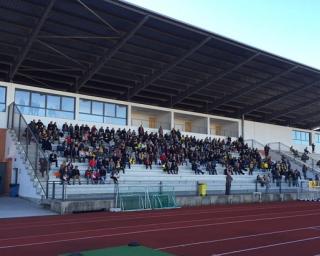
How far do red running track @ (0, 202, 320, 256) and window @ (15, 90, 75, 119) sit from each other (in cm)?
1429

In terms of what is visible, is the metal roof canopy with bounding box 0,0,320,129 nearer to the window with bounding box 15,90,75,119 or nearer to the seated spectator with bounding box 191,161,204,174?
the window with bounding box 15,90,75,119

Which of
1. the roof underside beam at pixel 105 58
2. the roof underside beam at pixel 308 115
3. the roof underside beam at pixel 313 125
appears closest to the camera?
the roof underside beam at pixel 105 58

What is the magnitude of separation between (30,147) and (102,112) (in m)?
11.6

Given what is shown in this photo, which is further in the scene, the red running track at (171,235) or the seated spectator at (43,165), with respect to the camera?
the seated spectator at (43,165)

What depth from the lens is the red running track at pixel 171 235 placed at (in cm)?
921

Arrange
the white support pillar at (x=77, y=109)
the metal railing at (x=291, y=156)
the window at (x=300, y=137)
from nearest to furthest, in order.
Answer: the white support pillar at (x=77, y=109) → the metal railing at (x=291, y=156) → the window at (x=300, y=137)

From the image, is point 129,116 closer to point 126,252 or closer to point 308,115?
point 308,115

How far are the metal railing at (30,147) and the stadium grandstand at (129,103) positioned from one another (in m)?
0.09

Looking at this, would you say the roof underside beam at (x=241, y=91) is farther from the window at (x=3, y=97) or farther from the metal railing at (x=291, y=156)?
the window at (x=3, y=97)

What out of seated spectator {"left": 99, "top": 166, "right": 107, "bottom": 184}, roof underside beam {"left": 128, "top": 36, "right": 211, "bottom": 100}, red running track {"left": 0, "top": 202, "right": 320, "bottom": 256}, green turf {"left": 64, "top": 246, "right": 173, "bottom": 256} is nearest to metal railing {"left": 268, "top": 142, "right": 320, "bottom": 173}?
roof underside beam {"left": 128, "top": 36, "right": 211, "bottom": 100}

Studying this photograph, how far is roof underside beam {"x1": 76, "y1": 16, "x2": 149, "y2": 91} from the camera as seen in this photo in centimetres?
2401

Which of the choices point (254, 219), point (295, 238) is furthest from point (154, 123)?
point (295, 238)

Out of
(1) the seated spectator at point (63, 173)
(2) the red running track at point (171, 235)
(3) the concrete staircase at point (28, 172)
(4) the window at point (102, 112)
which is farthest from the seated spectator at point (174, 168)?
(2) the red running track at point (171, 235)

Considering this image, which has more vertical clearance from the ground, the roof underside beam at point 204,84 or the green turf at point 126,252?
the roof underside beam at point 204,84
